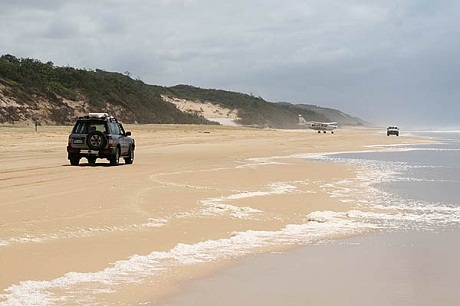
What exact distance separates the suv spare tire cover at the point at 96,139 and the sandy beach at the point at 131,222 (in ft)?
7.50

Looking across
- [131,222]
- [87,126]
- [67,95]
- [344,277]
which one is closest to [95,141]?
[87,126]

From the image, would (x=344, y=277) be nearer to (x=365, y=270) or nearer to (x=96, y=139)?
(x=365, y=270)

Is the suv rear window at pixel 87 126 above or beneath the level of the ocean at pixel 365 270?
above

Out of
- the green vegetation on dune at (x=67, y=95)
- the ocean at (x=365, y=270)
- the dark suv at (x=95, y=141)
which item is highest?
the green vegetation on dune at (x=67, y=95)

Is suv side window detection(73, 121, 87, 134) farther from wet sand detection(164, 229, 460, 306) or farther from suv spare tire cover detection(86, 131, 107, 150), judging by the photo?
wet sand detection(164, 229, 460, 306)

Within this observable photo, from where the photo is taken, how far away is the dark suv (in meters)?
22.1

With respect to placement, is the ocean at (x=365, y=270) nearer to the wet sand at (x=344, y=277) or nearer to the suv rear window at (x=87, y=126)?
the wet sand at (x=344, y=277)

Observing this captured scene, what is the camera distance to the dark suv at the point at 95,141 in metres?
22.1

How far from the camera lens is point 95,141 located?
22234 millimetres

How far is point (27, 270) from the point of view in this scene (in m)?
6.79

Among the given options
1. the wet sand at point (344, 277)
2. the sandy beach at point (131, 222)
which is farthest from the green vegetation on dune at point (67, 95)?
the wet sand at point (344, 277)

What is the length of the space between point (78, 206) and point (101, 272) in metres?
4.81

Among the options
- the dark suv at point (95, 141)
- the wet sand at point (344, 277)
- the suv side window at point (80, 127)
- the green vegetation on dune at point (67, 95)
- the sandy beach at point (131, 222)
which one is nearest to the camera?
the wet sand at point (344, 277)

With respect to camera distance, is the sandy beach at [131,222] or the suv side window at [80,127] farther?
the suv side window at [80,127]
